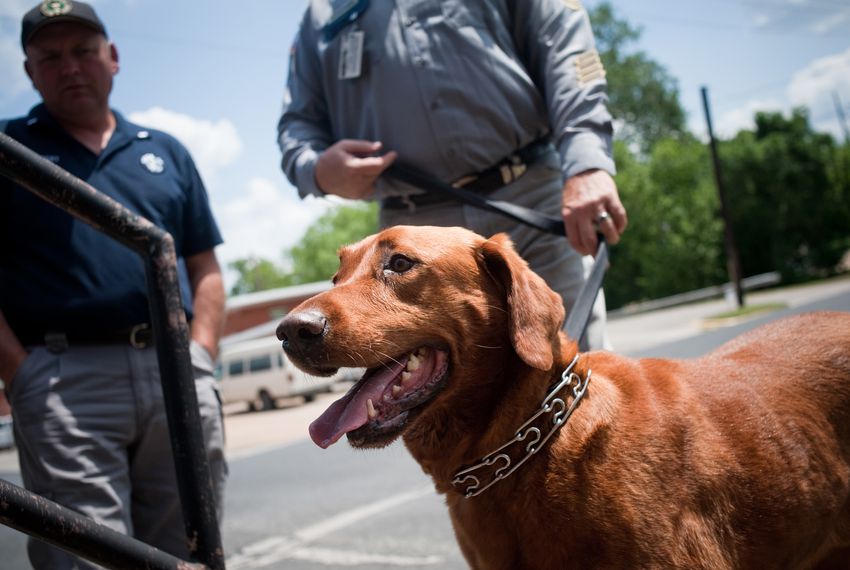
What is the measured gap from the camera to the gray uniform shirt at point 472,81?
2588mm

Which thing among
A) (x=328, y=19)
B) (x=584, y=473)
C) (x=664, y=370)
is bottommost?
(x=584, y=473)

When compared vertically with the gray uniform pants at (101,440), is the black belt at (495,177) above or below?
above

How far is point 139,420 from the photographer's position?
2.66m

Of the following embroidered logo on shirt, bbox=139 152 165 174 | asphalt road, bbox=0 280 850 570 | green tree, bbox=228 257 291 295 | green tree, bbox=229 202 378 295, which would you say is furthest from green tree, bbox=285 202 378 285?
embroidered logo on shirt, bbox=139 152 165 174

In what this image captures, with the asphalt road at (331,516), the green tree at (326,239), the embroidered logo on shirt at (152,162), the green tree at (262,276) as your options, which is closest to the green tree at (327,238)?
the green tree at (326,239)

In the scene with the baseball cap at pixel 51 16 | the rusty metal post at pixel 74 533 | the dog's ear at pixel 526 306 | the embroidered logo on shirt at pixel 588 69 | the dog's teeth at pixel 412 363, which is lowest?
the rusty metal post at pixel 74 533

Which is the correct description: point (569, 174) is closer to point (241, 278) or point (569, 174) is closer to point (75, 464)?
point (75, 464)

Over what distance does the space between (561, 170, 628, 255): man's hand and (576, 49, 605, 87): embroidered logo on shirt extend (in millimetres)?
378

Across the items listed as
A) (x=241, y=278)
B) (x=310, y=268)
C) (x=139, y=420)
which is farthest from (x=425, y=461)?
(x=241, y=278)

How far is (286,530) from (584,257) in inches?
189

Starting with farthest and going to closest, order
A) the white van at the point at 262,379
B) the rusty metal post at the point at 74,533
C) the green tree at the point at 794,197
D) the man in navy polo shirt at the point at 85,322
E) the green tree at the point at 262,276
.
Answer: the green tree at the point at 262,276, the green tree at the point at 794,197, the white van at the point at 262,379, the man in navy polo shirt at the point at 85,322, the rusty metal post at the point at 74,533

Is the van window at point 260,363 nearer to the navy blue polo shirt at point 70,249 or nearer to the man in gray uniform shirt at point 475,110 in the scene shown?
the navy blue polo shirt at point 70,249

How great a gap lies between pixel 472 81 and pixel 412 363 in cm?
113

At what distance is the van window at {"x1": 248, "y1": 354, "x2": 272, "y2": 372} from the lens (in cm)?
2584
